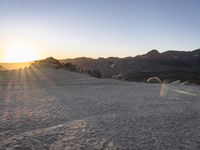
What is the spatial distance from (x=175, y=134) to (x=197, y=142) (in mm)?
792

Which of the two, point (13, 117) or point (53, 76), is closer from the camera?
point (13, 117)

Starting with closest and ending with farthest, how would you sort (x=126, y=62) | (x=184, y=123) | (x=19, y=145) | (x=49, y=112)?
(x=19, y=145)
(x=184, y=123)
(x=49, y=112)
(x=126, y=62)

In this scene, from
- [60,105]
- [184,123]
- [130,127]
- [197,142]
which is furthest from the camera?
[60,105]

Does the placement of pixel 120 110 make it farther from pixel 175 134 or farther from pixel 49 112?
pixel 175 134

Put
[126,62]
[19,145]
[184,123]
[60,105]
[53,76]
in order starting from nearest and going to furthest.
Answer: [19,145] < [184,123] < [60,105] < [53,76] < [126,62]

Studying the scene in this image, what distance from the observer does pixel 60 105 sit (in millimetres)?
13367

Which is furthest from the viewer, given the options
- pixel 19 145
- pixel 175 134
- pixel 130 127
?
pixel 130 127

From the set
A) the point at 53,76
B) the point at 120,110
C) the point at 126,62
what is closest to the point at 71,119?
the point at 120,110

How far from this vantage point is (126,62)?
15838 cm

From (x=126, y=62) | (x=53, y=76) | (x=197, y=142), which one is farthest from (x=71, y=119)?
(x=126, y=62)

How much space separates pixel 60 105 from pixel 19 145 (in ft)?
19.8

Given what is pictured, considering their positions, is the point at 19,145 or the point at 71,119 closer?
the point at 19,145

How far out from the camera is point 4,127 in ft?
30.0

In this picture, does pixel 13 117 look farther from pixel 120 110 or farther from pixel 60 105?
pixel 120 110
